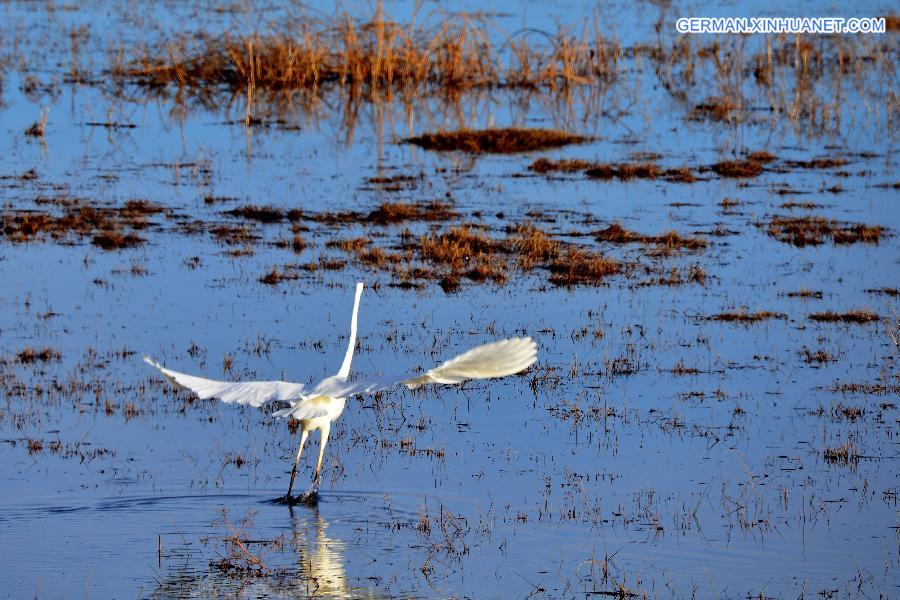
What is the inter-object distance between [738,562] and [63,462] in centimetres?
406

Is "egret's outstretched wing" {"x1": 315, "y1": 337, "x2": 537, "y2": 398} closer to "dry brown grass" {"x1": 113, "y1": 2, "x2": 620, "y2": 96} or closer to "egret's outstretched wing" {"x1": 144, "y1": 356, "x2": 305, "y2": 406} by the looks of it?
"egret's outstretched wing" {"x1": 144, "y1": 356, "x2": 305, "y2": 406}

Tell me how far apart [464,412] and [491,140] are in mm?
12065

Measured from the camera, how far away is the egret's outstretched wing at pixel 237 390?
7305 millimetres

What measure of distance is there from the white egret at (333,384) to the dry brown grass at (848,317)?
5.25m

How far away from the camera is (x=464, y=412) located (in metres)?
9.75

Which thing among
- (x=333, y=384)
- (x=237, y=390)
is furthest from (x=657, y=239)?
(x=237, y=390)

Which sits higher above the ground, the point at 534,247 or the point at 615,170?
the point at 615,170

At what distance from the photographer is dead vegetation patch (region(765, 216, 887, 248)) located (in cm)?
1513

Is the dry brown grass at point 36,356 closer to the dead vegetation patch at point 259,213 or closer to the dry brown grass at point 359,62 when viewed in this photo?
the dead vegetation patch at point 259,213

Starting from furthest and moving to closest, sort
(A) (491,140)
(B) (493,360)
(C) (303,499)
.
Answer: (A) (491,140) → (C) (303,499) → (B) (493,360)

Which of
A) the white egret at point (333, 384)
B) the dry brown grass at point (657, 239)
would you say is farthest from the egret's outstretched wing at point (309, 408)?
the dry brown grass at point (657, 239)

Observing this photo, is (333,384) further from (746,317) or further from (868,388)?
(746,317)

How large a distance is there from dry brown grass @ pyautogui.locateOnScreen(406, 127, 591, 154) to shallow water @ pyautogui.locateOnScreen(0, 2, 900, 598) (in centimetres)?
179

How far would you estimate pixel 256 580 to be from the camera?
663 centimetres
